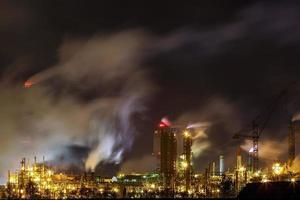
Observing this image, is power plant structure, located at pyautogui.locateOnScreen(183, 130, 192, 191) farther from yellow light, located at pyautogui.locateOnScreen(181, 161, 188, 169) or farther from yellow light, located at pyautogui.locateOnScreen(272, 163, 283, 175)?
yellow light, located at pyautogui.locateOnScreen(272, 163, 283, 175)

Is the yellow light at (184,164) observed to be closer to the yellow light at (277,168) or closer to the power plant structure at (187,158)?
the power plant structure at (187,158)

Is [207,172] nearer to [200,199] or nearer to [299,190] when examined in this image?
[200,199]

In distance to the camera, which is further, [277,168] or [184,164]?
[184,164]

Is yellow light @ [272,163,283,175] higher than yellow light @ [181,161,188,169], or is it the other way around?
yellow light @ [181,161,188,169]

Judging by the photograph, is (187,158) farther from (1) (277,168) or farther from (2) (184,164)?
(1) (277,168)

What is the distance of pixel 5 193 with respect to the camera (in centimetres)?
17188

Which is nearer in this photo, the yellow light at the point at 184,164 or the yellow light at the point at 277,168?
the yellow light at the point at 277,168

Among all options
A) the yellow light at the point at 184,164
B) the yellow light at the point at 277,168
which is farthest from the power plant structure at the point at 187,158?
the yellow light at the point at 277,168

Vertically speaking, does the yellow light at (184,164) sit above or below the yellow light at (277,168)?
above

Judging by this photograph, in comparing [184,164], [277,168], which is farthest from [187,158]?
[277,168]

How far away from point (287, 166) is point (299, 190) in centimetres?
5213

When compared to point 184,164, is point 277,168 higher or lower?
lower

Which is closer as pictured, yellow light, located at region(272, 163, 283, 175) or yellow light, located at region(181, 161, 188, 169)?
yellow light, located at region(272, 163, 283, 175)

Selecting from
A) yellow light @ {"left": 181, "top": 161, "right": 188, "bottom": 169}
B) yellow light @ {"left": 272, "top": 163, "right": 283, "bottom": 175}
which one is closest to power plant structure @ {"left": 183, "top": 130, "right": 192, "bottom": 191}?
yellow light @ {"left": 181, "top": 161, "right": 188, "bottom": 169}
